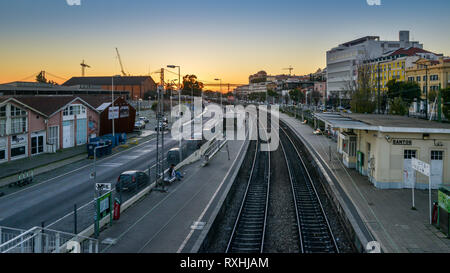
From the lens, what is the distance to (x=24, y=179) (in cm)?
1906

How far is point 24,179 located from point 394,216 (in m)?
18.0

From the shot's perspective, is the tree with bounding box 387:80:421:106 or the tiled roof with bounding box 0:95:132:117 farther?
the tree with bounding box 387:80:421:106

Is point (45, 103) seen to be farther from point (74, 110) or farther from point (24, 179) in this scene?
point (24, 179)

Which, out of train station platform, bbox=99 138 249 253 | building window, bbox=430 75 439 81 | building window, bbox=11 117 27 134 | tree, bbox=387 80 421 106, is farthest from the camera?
building window, bbox=430 75 439 81

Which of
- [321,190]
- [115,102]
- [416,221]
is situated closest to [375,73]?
[115,102]

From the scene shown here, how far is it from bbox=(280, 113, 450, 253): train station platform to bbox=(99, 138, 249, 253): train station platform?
5651 millimetres

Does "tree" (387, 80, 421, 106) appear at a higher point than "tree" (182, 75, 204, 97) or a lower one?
lower

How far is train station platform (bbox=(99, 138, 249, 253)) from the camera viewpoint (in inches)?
416

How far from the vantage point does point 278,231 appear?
1360 centimetres

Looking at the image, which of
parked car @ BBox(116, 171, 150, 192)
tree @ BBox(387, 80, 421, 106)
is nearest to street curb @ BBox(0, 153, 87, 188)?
parked car @ BBox(116, 171, 150, 192)

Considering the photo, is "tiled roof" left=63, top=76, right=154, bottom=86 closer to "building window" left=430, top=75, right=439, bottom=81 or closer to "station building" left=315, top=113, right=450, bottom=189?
"building window" left=430, top=75, right=439, bottom=81

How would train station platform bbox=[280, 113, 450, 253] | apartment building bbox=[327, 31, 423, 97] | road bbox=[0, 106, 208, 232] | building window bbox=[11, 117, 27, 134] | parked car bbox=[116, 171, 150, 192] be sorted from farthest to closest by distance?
apartment building bbox=[327, 31, 423, 97] < building window bbox=[11, 117, 27, 134] < parked car bbox=[116, 171, 150, 192] < road bbox=[0, 106, 208, 232] < train station platform bbox=[280, 113, 450, 253]

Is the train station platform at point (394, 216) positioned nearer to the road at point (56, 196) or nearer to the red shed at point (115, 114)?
the road at point (56, 196)

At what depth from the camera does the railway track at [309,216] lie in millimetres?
12023
